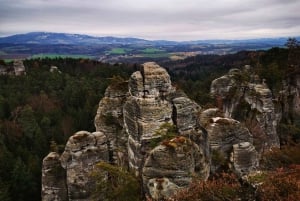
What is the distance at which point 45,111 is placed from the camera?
7162 centimetres

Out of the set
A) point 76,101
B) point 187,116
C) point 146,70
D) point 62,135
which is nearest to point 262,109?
point 187,116

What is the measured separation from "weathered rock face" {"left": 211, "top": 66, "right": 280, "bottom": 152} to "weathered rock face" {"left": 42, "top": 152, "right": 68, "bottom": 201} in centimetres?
2107

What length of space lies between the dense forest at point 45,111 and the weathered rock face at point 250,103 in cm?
283

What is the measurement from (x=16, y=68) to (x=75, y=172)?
79981mm

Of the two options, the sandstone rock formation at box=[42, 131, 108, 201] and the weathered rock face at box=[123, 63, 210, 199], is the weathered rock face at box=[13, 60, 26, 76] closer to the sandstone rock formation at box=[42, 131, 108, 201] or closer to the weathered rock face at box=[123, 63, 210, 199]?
the sandstone rock formation at box=[42, 131, 108, 201]

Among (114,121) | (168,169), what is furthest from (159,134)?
(114,121)

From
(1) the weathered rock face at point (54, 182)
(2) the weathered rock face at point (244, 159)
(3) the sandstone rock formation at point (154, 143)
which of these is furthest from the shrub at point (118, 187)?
(2) the weathered rock face at point (244, 159)

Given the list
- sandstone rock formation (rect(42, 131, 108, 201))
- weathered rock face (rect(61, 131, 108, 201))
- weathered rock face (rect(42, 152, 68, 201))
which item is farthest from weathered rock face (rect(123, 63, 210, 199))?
weathered rock face (rect(42, 152, 68, 201))

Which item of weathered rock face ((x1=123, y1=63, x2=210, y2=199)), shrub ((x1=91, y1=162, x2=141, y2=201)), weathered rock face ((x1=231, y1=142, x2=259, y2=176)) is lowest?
shrub ((x1=91, y1=162, x2=141, y2=201))

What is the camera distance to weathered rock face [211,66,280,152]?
1656 inches

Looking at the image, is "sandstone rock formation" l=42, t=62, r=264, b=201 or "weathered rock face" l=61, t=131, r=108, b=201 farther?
"weathered rock face" l=61, t=131, r=108, b=201

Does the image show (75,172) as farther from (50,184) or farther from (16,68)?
(16,68)

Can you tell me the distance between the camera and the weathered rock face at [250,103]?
42.1m

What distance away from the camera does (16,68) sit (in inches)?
3871
